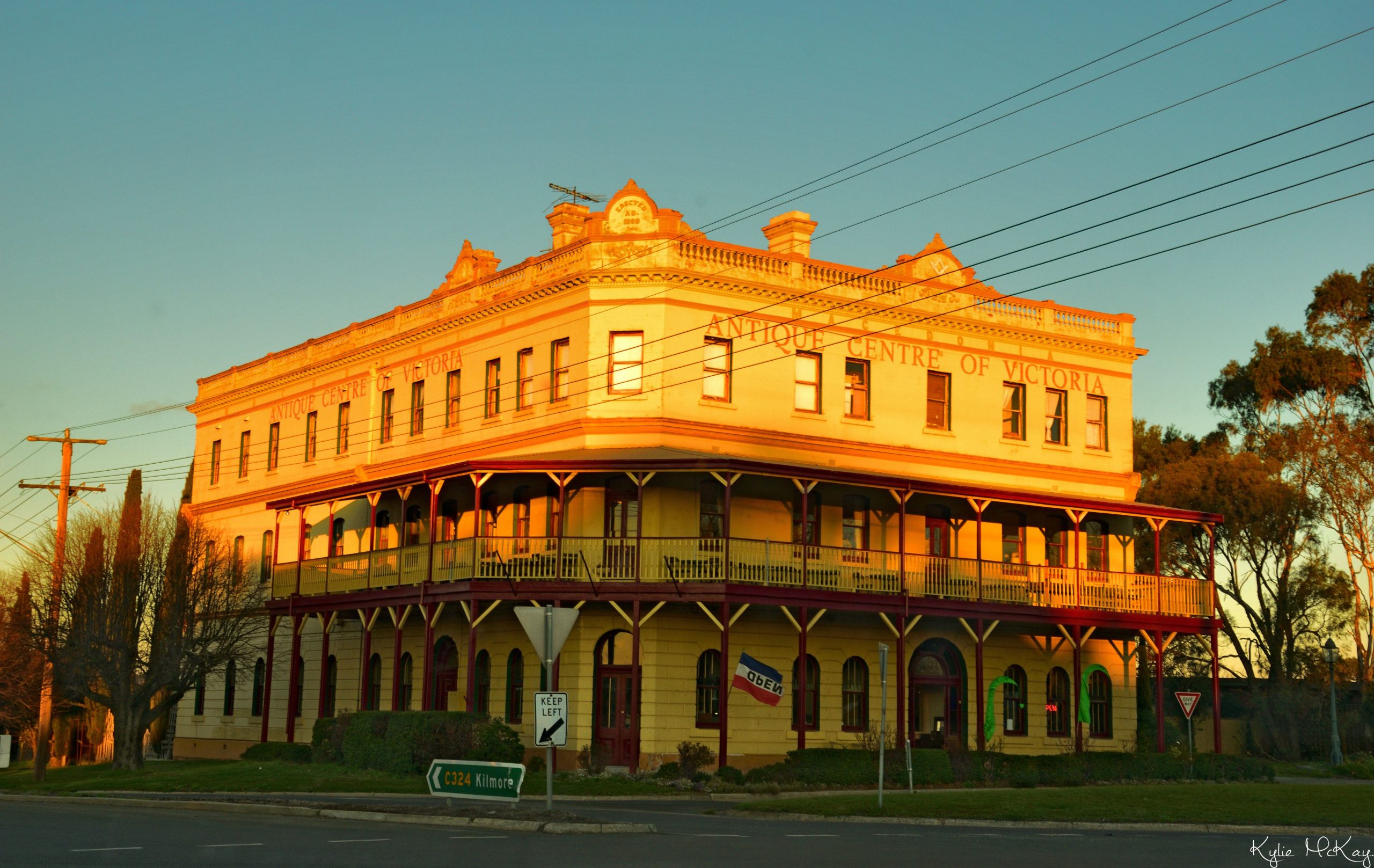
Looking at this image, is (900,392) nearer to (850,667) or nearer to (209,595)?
(850,667)

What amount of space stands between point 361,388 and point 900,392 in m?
16.6

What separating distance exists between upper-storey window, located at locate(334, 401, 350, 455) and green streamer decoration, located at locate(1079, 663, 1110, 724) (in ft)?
73.8

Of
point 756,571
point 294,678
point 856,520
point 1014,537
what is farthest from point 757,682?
point 294,678

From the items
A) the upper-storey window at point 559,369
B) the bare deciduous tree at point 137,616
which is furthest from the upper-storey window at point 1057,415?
the bare deciduous tree at point 137,616

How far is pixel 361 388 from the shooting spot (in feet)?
151

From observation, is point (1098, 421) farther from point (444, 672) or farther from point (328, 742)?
point (328, 742)

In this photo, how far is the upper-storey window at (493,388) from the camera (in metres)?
40.2

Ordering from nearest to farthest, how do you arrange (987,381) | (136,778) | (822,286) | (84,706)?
(136,778), (822,286), (987,381), (84,706)

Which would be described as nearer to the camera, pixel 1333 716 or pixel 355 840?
pixel 355 840

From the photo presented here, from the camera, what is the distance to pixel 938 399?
40562 millimetres

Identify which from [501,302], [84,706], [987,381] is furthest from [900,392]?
[84,706]

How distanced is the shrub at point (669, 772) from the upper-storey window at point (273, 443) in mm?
23708

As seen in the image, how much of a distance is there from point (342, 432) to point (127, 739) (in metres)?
11.2

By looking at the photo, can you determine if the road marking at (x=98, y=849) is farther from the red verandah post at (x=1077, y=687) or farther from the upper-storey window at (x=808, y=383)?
the red verandah post at (x=1077, y=687)
